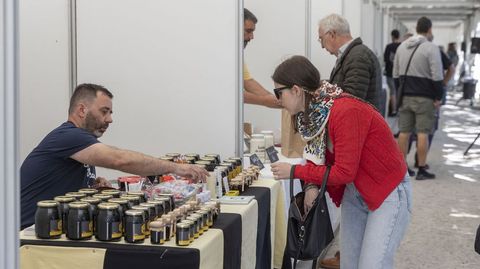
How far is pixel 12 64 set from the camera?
1713mm

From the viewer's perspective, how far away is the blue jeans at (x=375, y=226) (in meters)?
2.95

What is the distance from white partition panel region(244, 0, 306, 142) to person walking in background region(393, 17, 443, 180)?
242 cm

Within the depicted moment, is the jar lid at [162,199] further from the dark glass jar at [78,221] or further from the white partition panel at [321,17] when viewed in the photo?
the white partition panel at [321,17]

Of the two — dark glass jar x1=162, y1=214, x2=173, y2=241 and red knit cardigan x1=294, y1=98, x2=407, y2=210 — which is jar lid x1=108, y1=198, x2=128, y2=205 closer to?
dark glass jar x1=162, y1=214, x2=173, y2=241

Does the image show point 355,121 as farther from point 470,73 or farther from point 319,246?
point 470,73

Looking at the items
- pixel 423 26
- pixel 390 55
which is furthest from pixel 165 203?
pixel 390 55

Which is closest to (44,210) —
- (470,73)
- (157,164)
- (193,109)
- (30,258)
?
(30,258)

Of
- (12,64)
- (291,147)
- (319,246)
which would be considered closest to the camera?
(12,64)

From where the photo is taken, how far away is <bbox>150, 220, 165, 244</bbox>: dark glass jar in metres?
2.51

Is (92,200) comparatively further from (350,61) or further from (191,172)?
(350,61)

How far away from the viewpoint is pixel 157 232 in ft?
8.25

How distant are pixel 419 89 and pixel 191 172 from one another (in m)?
5.16

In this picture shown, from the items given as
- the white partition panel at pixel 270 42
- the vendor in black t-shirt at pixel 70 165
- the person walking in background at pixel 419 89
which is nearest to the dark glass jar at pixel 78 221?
the vendor in black t-shirt at pixel 70 165

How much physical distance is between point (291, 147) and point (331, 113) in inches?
68.8
